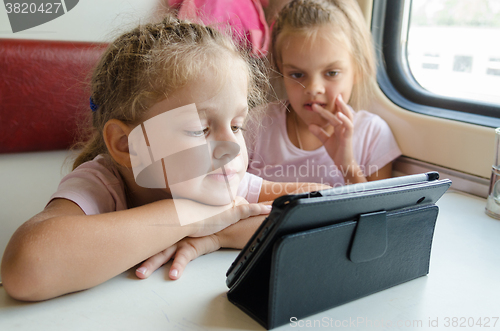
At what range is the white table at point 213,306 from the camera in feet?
2.00

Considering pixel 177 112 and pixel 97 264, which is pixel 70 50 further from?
pixel 97 264

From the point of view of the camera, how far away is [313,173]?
1.62m

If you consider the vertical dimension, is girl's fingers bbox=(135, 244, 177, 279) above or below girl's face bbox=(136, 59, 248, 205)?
below

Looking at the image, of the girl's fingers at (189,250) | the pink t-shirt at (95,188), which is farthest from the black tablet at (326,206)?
the pink t-shirt at (95,188)

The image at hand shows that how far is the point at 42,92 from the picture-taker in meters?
1.27

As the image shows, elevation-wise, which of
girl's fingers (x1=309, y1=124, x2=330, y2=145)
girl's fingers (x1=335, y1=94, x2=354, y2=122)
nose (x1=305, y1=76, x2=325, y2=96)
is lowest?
girl's fingers (x1=309, y1=124, x2=330, y2=145)

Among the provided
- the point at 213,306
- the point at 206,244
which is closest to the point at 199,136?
the point at 206,244

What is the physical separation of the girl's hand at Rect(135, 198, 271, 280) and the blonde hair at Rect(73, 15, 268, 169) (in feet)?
0.97

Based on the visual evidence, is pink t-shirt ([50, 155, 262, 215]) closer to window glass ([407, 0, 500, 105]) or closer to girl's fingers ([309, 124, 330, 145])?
girl's fingers ([309, 124, 330, 145])

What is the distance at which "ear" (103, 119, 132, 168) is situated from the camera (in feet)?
2.96

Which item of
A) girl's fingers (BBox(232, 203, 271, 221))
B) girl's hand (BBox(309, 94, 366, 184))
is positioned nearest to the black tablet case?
girl's fingers (BBox(232, 203, 271, 221))

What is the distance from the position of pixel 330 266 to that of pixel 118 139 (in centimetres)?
56

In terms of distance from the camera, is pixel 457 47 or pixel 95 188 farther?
pixel 457 47

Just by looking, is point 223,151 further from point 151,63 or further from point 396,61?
point 396,61
